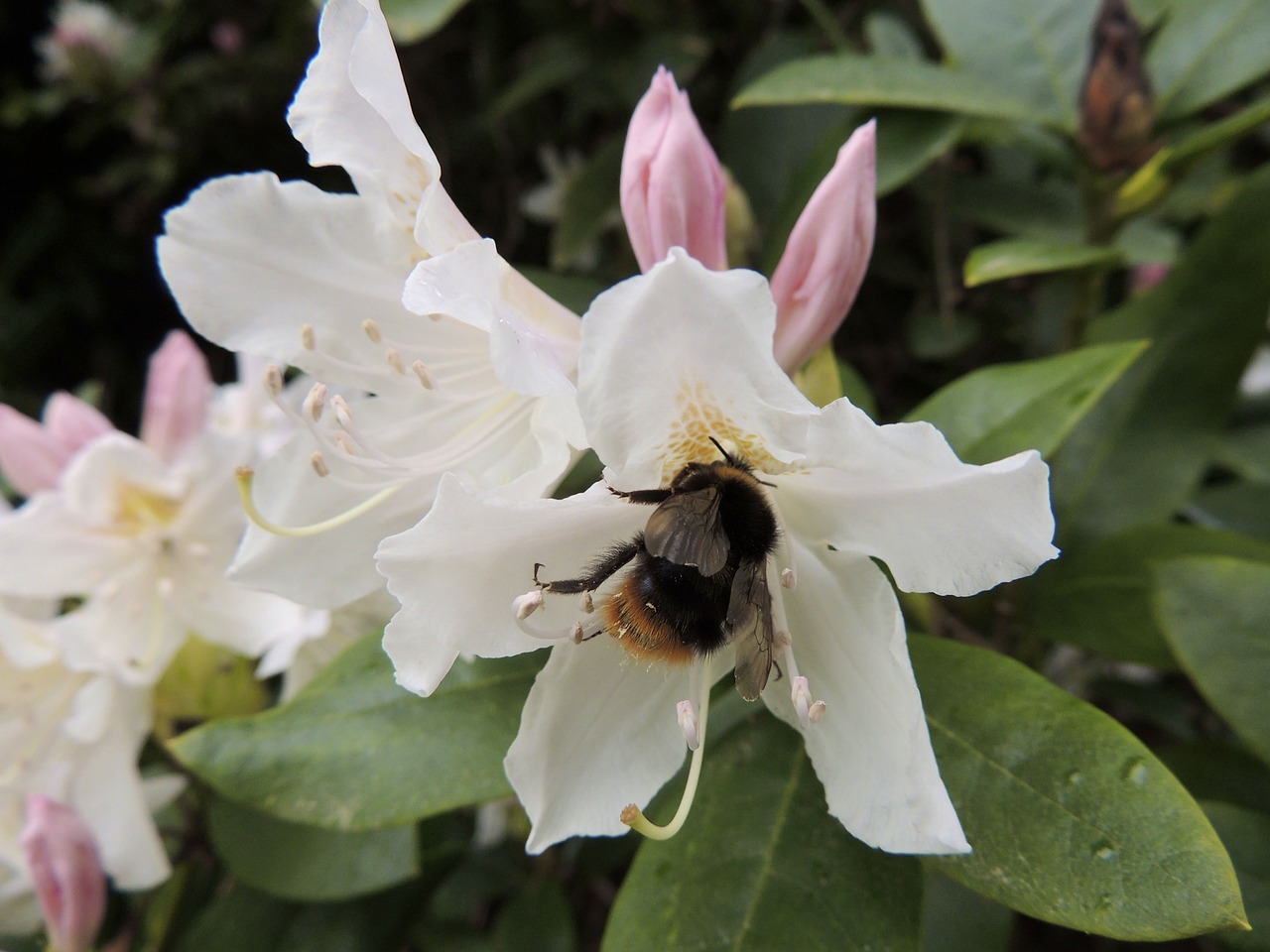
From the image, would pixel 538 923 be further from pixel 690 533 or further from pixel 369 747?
pixel 690 533

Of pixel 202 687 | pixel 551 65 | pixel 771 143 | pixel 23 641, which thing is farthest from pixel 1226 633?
pixel 551 65

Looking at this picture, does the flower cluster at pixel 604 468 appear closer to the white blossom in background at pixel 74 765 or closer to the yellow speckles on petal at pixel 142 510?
the white blossom in background at pixel 74 765

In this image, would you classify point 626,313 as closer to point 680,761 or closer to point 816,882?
point 680,761

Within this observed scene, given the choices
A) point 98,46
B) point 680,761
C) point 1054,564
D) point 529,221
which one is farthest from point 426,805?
point 98,46

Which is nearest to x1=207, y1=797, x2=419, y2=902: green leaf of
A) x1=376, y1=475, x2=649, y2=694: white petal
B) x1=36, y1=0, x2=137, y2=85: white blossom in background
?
x1=376, y1=475, x2=649, y2=694: white petal

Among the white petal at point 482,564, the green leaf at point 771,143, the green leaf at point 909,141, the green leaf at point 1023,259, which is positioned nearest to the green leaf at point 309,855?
the white petal at point 482,564

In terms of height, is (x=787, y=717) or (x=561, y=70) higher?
(x=561, y=70)
